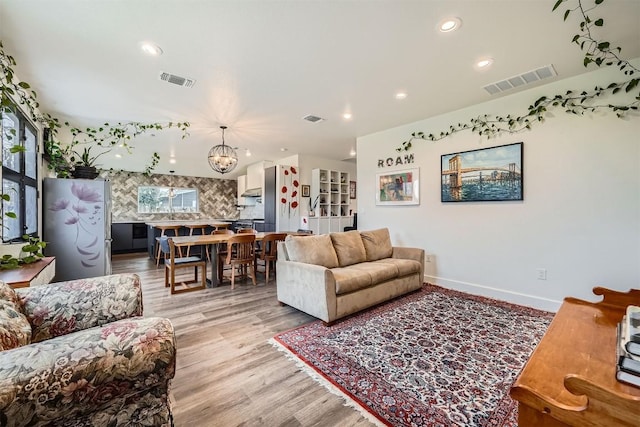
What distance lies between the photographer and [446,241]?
4.08 m

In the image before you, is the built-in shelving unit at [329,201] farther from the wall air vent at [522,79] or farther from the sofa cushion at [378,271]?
the wall air vent at [522,79]

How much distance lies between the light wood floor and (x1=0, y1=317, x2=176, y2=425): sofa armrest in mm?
A: 746

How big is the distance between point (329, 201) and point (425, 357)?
5198 millimetres

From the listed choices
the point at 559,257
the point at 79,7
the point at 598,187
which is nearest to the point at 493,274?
the point at 559,257

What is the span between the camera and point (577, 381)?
930 millimetres

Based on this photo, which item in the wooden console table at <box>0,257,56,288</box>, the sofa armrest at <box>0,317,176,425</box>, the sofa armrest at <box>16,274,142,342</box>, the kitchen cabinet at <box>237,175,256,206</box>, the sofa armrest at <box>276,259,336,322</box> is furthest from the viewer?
the kitchen cabinet at <box>237,175,256,206</box>

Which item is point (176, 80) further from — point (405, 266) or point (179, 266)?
point (405, 266)

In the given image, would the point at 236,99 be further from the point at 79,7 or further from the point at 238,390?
the point at 238,390

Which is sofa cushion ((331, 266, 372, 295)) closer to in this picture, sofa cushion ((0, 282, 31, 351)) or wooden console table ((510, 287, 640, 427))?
wooden console table ((510, 287, 640, 427))

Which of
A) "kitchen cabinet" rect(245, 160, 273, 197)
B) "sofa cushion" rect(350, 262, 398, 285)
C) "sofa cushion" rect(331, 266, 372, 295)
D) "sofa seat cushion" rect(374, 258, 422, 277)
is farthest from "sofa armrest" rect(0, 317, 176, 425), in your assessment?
"kitchen cabinet" rect(245, 160, 273, 197)

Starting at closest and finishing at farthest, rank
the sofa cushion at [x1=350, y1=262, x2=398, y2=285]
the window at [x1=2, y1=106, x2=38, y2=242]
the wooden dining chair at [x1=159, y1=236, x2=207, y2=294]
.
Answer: the window at [x1=2, y1=106, x2=38, y2=242], the sofa cushion at [x1=350, y1=262, x2=398, y2=285], the wooden dining chair at [x1=159, y1=236, x2=207, y2=294]

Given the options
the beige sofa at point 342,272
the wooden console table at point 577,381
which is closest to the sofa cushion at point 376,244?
the beige sofa at point 342,272

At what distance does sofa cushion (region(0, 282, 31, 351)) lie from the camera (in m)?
1.06

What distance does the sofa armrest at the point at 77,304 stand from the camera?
1.43 m
